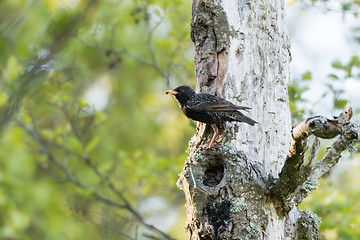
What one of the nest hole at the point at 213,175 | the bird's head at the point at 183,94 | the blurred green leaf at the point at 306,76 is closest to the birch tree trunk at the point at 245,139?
the nest hole at the point at 213,175

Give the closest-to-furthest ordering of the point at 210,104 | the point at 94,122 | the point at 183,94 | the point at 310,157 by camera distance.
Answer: the point at 310,157 < the point at 210,104 < the point at 183,94 < the point at 94,122

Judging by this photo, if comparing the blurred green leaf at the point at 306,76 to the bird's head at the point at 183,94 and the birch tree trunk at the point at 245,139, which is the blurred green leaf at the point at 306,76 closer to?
the bird's head at the point at 183,94

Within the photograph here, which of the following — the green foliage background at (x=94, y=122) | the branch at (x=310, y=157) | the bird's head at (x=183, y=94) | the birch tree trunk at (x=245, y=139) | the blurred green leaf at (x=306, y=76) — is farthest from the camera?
the blurred green leaf at (x=306, y=76)

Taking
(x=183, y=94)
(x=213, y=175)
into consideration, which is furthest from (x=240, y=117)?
(x=183, y=94)

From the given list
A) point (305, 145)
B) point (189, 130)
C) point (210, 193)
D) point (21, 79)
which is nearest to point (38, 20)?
point (189, 130)

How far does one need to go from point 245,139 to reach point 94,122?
190 inches

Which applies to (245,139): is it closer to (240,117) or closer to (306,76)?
(240,117)

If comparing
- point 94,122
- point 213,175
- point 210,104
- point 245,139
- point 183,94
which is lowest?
point 213,175

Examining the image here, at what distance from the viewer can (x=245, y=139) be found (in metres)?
3.12

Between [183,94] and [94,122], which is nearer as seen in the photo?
[183,94]

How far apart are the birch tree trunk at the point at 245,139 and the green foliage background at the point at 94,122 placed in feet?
1.90

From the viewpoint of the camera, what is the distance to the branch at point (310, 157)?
7.68 ft

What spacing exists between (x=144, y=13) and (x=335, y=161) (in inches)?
176

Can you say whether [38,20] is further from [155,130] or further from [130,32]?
[155,130]
